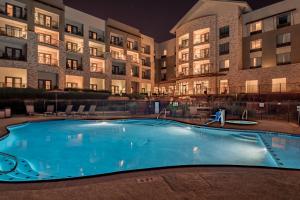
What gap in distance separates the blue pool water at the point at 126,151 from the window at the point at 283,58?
904 inches

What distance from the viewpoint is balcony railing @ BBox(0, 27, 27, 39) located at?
25.4 metres

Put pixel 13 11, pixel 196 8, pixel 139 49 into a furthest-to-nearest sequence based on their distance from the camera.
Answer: pixel 139 49 → pixel 196 8 → pixel 13 11

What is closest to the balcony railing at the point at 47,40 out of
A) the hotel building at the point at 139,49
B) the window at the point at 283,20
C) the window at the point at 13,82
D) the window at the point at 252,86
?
the hotel building at the point at 139,49

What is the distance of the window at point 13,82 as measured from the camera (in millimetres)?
25734

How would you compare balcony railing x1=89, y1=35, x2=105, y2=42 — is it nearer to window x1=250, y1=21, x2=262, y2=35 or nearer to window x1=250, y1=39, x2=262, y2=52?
window x1=250, y1=21, x2=262, y2=35

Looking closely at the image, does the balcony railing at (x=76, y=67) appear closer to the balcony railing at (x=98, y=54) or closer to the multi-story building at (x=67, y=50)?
the multi-story building at (x=67, y=50)

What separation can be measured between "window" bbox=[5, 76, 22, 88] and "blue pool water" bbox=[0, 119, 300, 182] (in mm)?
15370

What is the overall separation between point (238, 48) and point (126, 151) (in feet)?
99.1

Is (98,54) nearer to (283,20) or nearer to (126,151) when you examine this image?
(283,20)

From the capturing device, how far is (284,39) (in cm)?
2953

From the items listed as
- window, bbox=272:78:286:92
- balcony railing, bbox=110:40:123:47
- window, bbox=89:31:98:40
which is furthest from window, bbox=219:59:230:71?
window, bbox=89:31:98:40

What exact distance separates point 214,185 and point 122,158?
4.45 m

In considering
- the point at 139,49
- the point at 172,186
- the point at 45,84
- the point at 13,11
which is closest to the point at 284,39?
the point at 139,49

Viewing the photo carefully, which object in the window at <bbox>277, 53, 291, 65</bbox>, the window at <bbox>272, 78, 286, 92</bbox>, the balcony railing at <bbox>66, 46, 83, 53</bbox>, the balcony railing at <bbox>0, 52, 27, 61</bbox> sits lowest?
the window at <bbox>272, 78, 286, 92</bbox>
